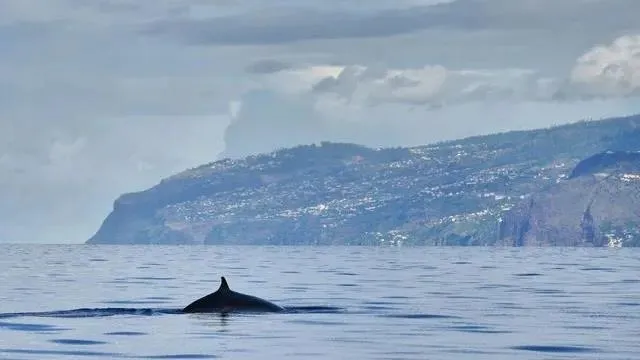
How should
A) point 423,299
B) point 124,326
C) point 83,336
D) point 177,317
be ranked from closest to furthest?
point 83,336, point 124,326, point 177,317, point 423,299

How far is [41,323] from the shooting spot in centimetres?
5928

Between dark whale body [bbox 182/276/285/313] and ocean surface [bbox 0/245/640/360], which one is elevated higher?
dark whale body [bbox 182/276/285/313]

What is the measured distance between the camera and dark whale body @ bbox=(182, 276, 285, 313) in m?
65.0

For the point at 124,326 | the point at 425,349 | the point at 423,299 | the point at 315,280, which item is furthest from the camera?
the point at 315,280

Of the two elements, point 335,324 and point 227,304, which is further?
point 227,304

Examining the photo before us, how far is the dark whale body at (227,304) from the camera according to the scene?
65.0 meters

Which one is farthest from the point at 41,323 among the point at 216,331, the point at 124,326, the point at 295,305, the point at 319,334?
the point at 295,305

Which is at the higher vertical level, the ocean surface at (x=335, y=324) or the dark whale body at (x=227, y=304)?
the dark whale body at (x=227, y=304)

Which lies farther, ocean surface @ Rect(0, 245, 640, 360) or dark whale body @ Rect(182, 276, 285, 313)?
dark whale body @ Rect(182, 276, 285, 313)

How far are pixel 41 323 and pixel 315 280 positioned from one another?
55229 millimetres

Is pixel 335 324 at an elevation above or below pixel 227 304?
below

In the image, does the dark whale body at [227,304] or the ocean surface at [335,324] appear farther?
the dark whale body at [227,304]

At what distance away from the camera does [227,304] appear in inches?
2579

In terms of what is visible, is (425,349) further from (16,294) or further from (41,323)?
(16,294)
